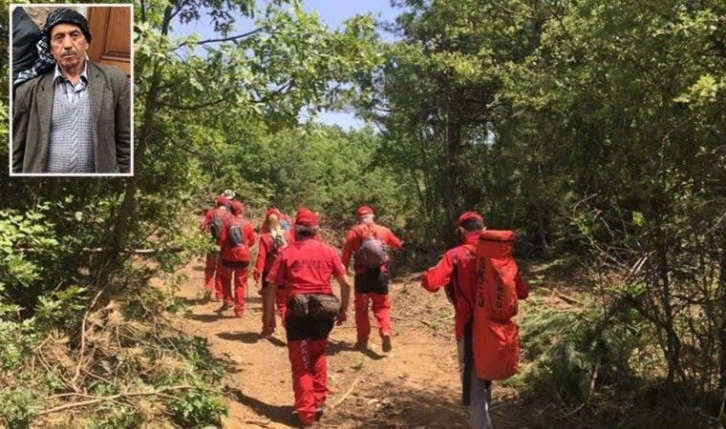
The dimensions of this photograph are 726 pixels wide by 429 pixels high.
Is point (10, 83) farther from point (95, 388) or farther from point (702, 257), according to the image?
point (702, 257)

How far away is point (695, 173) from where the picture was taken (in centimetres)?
515

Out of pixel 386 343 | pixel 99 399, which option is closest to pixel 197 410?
pixel 99 399

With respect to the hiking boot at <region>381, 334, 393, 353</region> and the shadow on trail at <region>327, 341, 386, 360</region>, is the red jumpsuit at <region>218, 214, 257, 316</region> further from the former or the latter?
the hiking boot at <region>381, 334, 393, 353</region>

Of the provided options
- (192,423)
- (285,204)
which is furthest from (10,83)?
(285,204)

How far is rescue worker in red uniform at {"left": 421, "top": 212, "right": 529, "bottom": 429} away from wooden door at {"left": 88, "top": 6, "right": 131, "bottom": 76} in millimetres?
3039

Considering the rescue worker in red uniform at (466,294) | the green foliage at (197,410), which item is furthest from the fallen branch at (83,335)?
the rescue worker in red uniform at (466,294)

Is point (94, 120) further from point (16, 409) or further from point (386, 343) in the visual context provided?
point (386, 343)

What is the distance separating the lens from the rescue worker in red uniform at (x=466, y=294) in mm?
5676

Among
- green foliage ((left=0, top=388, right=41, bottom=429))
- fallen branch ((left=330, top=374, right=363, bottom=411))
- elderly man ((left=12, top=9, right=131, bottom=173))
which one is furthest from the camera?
fallen branch ((left=330, top=374, right=363, bottom=411))

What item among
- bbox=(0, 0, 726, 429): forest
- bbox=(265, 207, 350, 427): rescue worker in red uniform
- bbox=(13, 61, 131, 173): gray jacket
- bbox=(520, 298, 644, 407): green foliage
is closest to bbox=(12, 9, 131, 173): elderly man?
bbox=(13, 61, 131, 173): gray jacket

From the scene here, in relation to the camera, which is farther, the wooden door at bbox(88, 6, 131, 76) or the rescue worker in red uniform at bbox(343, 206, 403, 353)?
the rescue worker in red uniform at bbox(343, 206, 403, 353)

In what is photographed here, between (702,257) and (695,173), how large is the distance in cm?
65

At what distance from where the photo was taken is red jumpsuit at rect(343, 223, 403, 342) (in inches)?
342

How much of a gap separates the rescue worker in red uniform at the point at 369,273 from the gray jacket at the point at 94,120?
3374 mm
